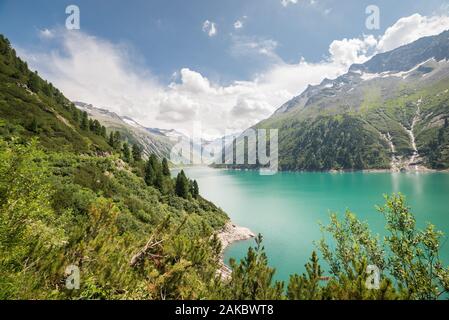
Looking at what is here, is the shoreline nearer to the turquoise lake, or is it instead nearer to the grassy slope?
the turquoise lake

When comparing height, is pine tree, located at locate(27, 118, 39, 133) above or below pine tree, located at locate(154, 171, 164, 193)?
above

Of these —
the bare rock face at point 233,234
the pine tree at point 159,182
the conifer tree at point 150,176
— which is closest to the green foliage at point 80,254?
the bare rock face at point 233,234

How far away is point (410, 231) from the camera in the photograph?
1486 centimetres

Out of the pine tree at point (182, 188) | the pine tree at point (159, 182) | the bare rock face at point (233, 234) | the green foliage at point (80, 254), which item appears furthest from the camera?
the pine tree at point (182, 188)

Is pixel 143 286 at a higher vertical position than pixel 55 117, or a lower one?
lower

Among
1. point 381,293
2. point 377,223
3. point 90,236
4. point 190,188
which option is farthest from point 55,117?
point 377,223

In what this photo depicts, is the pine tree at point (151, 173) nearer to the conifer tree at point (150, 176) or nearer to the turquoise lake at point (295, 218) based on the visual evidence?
the conifer tree at point (150, 176)

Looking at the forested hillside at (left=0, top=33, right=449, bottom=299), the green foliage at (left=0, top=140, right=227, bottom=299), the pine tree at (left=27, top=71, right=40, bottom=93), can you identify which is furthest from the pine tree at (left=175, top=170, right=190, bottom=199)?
the green foliage at (left=0, top=140, right=227, bottom=299)

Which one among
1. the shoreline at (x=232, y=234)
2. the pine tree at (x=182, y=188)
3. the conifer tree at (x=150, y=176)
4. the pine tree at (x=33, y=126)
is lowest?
the shoreline at (x=232, y=234)

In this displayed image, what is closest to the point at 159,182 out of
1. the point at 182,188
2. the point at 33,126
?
the point at 182,188

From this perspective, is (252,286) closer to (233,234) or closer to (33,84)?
(233,234)

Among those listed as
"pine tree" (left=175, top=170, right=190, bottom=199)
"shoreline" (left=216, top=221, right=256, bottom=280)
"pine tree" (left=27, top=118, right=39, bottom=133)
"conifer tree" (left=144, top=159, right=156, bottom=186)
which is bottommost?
"shoreline" (left=216, top=221, right=256, bottom=280)
